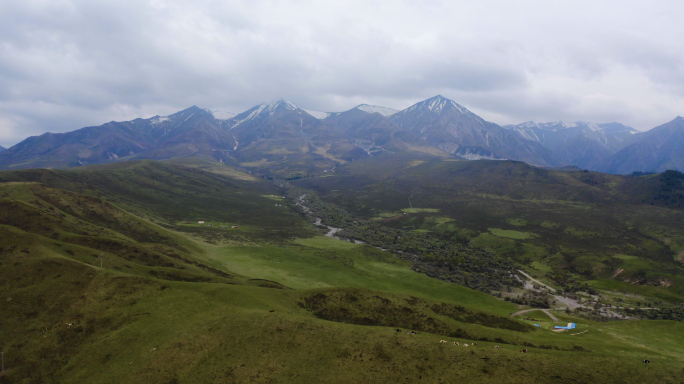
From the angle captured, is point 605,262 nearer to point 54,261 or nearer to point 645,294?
point 645,294

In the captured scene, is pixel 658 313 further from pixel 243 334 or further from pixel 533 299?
pixel 243 334

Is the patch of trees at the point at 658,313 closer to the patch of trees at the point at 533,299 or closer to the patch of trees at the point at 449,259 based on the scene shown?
the patch of trees at the point at 533,299

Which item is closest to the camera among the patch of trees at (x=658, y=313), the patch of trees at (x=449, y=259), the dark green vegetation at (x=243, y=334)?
the dark green vegetation at (x=243, y=334)

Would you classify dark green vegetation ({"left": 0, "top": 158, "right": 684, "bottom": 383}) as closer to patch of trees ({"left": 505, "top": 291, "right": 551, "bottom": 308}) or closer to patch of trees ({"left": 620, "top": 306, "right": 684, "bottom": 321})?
patch of trees ({"left": 620, "top": 306, "right": 684, "bottom": 321})

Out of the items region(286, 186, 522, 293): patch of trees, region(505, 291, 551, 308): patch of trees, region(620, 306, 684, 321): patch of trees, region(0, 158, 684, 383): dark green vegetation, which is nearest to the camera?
region(0, 158, 684, 383): dark green vegetation

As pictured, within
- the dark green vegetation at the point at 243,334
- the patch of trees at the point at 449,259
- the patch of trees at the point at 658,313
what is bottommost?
the patch of trees at the point at 658,313

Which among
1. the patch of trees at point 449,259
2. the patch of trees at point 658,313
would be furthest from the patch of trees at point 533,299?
the patch of trees at point 658,313

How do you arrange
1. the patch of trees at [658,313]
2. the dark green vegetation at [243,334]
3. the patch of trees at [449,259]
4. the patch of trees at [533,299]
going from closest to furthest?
the dark green vegetation at [243,334]
the patch of trees at [658,313]
the patch of trees at [533,299]
the patch of trees at [449,259]

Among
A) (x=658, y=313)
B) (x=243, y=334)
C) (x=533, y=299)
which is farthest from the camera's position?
Answer: (x=533, y=299)

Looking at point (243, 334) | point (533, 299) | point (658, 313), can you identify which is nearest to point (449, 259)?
point (533, 299)

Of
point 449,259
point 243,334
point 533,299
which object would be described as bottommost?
point 533,299

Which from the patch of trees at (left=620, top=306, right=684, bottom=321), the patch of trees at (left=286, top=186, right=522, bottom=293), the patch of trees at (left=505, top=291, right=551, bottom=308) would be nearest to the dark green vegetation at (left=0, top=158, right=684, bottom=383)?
the patch of trees at (left=620, top=306, right=684, bottom=321)
